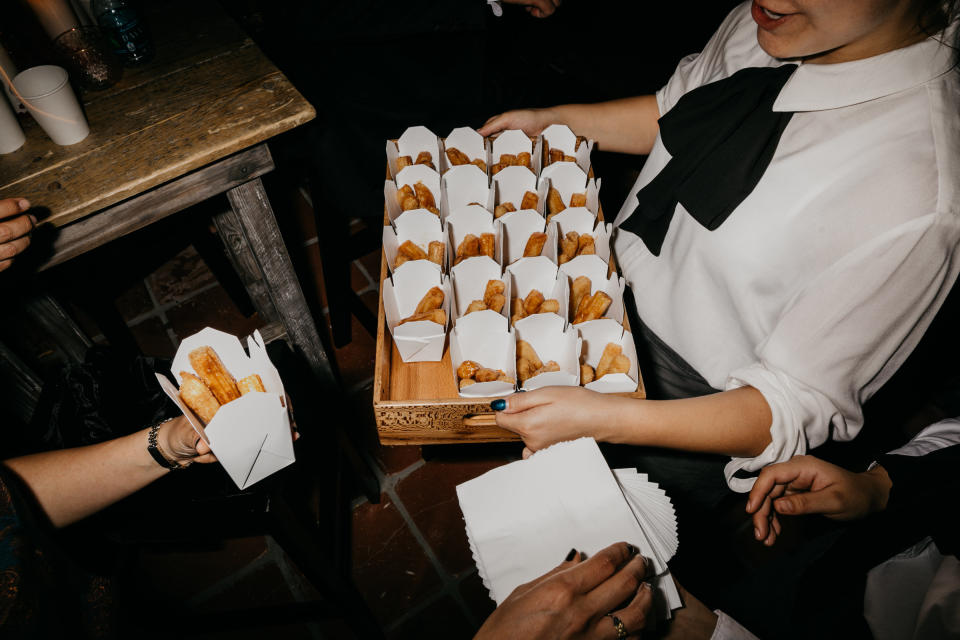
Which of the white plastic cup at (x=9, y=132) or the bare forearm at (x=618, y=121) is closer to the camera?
the white plastic cup at (x=9, y=132)

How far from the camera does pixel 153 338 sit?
2895mm

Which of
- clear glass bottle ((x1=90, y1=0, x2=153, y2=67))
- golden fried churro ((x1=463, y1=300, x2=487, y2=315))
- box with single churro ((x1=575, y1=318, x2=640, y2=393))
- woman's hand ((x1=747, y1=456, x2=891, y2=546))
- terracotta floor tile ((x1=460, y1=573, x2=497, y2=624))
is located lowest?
terracotta floor tile ((x1=460, y1=573, x2=497, y2=624))

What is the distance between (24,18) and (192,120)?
2.47ft

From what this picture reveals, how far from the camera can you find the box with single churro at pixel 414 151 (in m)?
1.85

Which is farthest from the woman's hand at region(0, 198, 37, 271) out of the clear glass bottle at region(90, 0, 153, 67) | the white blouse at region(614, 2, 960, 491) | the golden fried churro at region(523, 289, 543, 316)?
the white blouse at region(614, 2, 960, 491)

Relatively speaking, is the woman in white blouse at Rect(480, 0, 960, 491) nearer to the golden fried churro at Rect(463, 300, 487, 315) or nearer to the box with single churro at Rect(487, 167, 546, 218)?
the golden fried churro at Rect(463, 300, 487, 315)

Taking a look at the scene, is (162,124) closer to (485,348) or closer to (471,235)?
(471,235)

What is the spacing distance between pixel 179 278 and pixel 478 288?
2.50 metres

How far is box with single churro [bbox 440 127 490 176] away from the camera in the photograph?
1859 millimetres

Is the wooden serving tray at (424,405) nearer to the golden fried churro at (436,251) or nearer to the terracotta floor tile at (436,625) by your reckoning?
the golden fried churro at (436,251)

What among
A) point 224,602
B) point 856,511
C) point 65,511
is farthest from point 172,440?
point 856,511

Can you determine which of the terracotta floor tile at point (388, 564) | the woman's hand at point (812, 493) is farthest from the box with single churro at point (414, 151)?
the terracotta floor tile at point (388, 564)

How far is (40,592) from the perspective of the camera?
96 cm

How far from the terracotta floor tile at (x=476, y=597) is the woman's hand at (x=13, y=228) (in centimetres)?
Answer: 197
